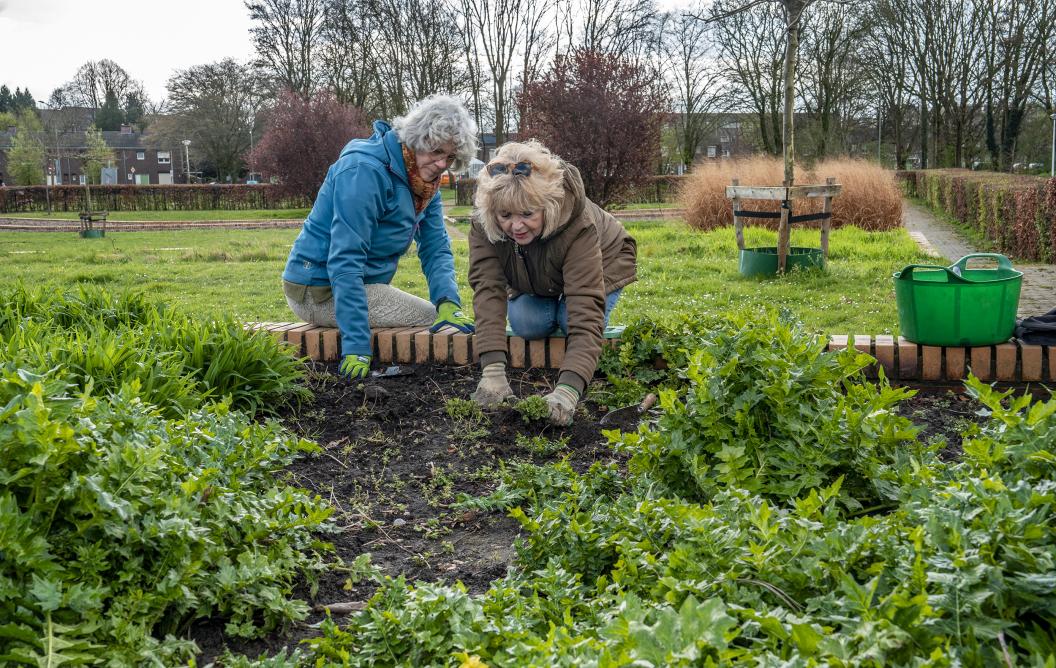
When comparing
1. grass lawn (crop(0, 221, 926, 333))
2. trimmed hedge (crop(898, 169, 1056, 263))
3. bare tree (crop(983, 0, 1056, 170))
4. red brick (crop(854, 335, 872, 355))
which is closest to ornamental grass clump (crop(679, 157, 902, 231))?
grass lawn (crop(0, 221, 926, 333))

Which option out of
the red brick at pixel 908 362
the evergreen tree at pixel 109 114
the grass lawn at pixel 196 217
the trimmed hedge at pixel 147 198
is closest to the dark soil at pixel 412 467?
the red brick at pixel 908 362

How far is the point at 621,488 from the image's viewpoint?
272 cm

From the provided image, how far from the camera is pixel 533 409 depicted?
355 centimetres

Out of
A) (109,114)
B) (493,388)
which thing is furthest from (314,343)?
(109,114)

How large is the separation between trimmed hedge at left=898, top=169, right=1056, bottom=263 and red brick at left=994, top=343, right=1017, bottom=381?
6.99 meters

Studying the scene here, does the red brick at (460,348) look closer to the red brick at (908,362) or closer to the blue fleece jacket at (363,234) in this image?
the blue fleece jacket at (363,234)

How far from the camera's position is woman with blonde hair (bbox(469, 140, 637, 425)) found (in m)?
3.73

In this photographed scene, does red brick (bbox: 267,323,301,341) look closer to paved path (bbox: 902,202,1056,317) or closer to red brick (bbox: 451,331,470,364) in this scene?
red brick (bbox: 451,331,470,364)

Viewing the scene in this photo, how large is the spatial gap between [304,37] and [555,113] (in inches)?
917

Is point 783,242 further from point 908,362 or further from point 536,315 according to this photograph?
point 536,315

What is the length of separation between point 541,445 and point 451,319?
1.47 metres

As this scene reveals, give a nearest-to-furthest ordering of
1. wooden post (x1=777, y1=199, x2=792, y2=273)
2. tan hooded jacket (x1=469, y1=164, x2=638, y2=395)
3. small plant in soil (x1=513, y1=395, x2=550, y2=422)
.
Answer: small plant in soil (x1=513, y1=395, x2=550, y2=422) < tan hooded jacket (x1=469, y1=164, x2=638, y2=395) < wooden post (x1=777, y1=199, x2=792, y2=273)

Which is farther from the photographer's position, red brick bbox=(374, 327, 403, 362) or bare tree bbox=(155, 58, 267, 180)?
bare tree bbox=(155, 58, 267, 180)

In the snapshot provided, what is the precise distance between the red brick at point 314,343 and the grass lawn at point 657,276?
0.49 m
